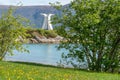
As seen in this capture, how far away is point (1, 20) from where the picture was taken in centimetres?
4528

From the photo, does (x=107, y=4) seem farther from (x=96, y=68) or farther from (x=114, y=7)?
(x=96, y=68)

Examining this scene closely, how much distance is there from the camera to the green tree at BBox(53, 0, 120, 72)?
3372 centimetres

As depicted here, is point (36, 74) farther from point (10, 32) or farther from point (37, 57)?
point (37, 57)

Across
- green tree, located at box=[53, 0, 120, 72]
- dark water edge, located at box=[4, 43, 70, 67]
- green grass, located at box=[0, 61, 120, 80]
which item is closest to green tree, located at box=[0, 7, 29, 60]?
dark water edge, located at box=[4, 43, 70, 67]

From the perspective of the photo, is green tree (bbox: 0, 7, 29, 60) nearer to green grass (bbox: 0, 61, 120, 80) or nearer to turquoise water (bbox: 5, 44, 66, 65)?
turquoise water (bbox: 5, 44, 66, 65)

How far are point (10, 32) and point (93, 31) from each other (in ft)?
45.6

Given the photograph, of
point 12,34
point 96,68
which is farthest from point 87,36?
point 12,34

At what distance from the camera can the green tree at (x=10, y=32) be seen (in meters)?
45.0

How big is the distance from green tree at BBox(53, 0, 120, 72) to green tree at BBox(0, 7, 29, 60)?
33.5ft

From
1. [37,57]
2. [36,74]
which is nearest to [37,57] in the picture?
[37,57]

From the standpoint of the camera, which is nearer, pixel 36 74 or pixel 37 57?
pixel 36 74

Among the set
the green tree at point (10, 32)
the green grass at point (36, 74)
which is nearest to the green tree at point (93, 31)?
the green grass at point (36, 74)

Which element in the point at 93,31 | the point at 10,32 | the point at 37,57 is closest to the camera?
the point at 93,31

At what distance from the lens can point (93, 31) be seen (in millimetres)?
34250
